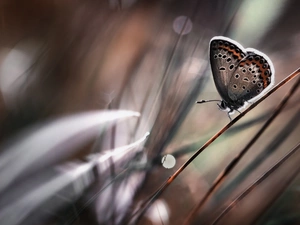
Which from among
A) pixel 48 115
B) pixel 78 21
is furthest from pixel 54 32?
pixel 48 115

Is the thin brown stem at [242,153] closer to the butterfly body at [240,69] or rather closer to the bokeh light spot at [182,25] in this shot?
the butterfly body at [240,69]

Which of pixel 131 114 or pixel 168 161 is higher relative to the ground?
pixel 131 114

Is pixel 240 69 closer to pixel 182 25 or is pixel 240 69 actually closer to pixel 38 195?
pixel 182 25

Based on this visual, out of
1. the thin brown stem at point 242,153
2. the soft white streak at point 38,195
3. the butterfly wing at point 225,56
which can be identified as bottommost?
the thin brown stem at point 242,153

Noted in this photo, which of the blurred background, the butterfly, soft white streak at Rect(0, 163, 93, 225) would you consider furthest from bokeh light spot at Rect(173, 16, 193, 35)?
soft white streak at Rect(0, 163, 93, 225)

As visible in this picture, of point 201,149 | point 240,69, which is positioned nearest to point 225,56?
point 240,69

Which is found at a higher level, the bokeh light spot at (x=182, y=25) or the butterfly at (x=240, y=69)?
the bokeh light spot at (x=182, y=25)

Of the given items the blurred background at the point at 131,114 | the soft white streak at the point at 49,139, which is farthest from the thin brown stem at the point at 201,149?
the soft white streak at the point at 49,139
